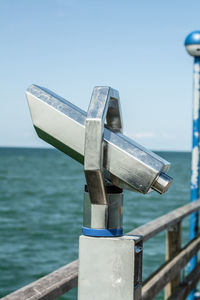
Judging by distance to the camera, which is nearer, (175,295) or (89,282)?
(89,282)

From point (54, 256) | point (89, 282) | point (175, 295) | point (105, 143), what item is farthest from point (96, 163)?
point (54, 256)

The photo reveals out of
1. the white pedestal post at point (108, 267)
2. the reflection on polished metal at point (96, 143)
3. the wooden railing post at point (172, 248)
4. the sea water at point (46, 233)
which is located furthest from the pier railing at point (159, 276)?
the sea water at point (46, 233)

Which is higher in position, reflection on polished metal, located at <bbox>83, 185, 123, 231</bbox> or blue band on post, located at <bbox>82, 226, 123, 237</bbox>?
reflection on polished metal, located at <bbox>83, 185, 123, 231</bbox>

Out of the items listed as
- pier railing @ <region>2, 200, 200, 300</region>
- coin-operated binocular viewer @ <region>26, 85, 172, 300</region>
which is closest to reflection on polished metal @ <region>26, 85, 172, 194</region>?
coin-operated binocular viewer @ <region>26, 85, 172, 300</region>

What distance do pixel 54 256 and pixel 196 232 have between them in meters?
7.20

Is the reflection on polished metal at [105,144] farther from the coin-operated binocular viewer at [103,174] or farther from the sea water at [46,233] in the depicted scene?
the sea water at [46,233]

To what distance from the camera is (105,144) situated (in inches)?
39.0

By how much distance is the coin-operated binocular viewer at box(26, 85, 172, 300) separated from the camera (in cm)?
98

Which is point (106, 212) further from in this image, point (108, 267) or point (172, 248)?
point (172, 248)

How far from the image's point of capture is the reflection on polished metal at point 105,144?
979 mm

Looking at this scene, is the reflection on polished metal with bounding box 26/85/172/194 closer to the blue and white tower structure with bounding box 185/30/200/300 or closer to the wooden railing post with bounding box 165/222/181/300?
the wooden railing post with bounding box 165/222/181/300

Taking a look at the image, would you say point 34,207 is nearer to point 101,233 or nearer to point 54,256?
point 54,256

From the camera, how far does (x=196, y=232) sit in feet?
13.9

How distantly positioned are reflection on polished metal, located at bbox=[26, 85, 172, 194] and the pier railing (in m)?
0.51
